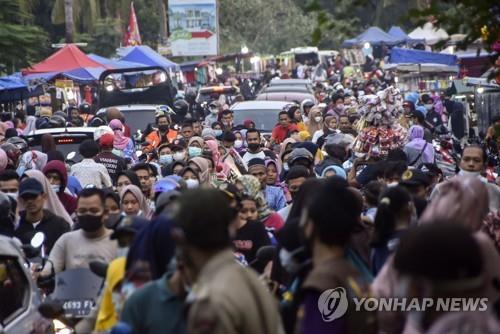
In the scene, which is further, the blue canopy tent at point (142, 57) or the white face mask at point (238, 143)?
the blue canopy tent at point (142, 57)

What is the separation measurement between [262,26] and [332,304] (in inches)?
3190

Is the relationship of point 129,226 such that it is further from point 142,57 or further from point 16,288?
point 142,57

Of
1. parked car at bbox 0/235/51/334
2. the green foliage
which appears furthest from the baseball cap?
the green foliage

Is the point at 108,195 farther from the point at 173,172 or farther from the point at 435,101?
the point at 435,101

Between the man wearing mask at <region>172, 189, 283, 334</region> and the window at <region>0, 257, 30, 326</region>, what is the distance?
3.66m

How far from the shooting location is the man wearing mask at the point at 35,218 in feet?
38.6

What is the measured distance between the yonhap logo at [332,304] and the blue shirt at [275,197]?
28.2ft

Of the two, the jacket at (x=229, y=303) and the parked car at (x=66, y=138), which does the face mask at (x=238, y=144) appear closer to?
the parked car at (x=66, y=138)

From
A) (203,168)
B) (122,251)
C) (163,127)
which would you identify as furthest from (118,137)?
(122,251)

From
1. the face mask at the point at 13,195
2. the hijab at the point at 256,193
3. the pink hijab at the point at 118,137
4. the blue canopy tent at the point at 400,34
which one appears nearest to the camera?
the hijab at the point at 256,193

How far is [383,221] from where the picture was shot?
25.9 ft

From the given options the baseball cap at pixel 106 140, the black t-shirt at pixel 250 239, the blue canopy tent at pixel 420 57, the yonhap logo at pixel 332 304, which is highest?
the yonhap logo at pixel 332 304

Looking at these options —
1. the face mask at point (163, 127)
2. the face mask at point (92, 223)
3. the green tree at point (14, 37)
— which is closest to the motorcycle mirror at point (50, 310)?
the face mask at point (92, 223)

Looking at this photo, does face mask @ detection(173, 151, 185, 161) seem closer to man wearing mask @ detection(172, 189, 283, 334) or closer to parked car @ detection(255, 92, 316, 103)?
man wearing mask @ detection(172, 189, 283, 334)
